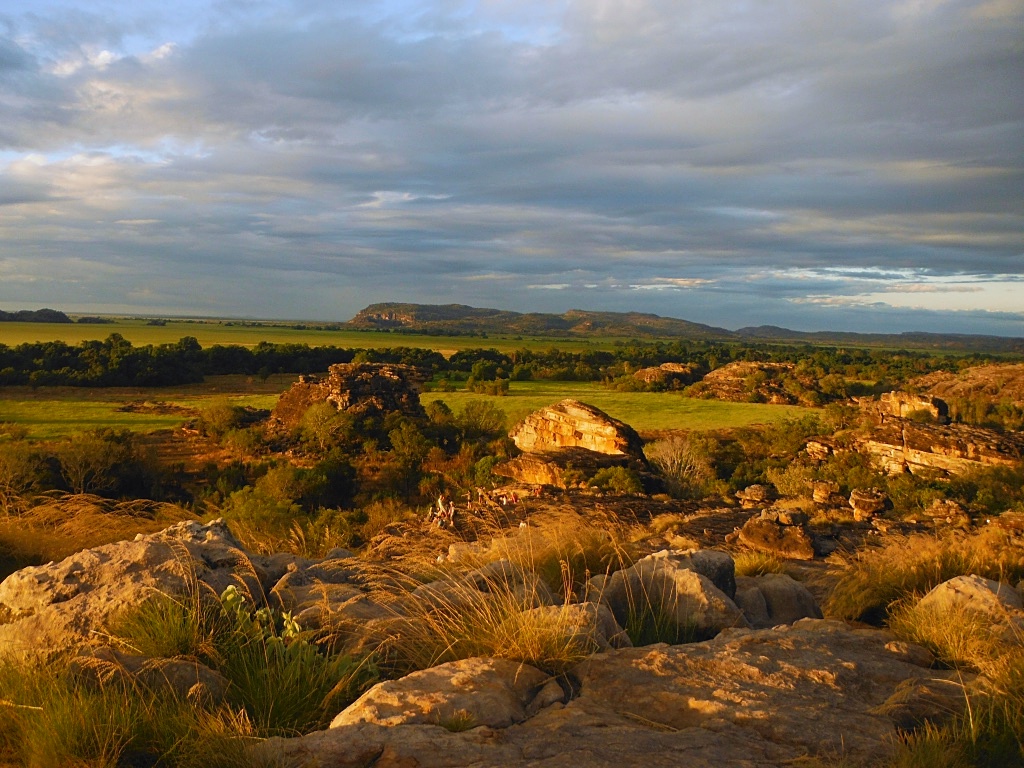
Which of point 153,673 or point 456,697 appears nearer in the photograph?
point 456,697

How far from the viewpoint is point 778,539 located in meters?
12.7

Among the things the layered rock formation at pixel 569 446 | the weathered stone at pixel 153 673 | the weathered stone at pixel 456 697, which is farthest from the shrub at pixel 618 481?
the weathered stone at pixel 153 673

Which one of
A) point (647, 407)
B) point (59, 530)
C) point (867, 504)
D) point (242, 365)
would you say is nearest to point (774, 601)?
point (59, 530)

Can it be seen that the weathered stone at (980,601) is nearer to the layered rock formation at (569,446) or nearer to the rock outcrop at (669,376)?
the layered rock formation at (569,446)

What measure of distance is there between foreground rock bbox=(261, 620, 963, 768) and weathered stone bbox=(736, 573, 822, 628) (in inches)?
71.7

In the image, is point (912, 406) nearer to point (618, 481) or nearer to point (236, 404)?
point (618, 481)

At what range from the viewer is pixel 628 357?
115438mm

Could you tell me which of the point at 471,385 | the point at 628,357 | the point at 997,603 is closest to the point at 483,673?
the point at 997,603

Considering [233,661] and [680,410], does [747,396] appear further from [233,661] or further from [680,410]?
Result: [233,661]

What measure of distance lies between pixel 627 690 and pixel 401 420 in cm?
3722

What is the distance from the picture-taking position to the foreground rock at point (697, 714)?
3.37 metres

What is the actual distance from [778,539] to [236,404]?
43.3 metres

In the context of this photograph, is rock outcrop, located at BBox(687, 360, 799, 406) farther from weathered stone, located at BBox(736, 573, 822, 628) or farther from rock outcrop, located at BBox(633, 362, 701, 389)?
weathered stone, located at BBox(736, 573, 822, 628)

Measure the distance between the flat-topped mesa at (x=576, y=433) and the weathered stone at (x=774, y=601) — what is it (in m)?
22.3
